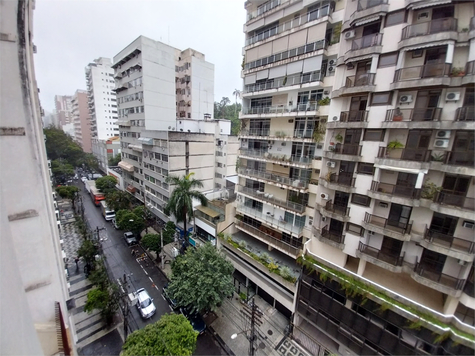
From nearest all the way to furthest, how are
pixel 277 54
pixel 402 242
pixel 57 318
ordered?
1. pixel 57 318
2. pixel 402 242
3. pixel 277 54

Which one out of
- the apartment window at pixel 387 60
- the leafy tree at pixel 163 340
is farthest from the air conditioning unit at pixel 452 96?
the leafy tree at pixel 163 340

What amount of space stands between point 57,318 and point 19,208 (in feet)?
10.9

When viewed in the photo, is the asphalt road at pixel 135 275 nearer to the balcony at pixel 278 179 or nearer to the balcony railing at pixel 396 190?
the balcony at pixel 278 179

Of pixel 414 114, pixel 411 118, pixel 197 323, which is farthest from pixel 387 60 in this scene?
pixel 197 323

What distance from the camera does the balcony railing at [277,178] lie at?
15.4 m

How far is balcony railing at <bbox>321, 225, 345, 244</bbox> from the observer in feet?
42.6

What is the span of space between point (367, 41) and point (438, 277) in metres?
13.2

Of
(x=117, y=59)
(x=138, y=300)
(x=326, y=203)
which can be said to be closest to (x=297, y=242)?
(x=326, y=203)

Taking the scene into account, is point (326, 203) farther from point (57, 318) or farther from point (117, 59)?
point (117, 59)

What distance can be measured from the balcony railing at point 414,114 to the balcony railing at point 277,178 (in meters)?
6.71

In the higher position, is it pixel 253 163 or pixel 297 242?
pixel 253 163

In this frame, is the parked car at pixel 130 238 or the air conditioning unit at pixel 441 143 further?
the parked car at pixel 130 238

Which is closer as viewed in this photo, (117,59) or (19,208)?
(19,208)

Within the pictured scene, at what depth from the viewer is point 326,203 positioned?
1380 cm
